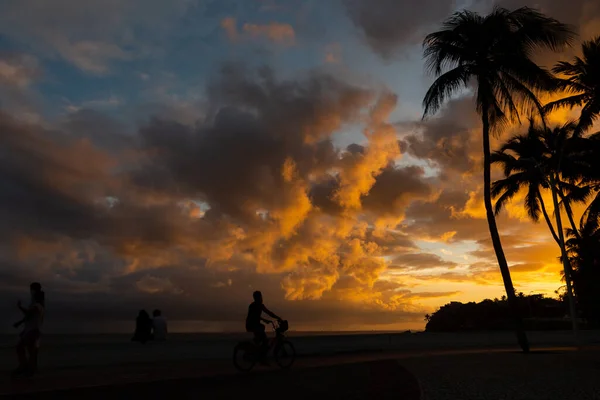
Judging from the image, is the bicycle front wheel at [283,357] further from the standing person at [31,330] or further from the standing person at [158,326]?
the standing person at [31,330]

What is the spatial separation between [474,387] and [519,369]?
4239mm

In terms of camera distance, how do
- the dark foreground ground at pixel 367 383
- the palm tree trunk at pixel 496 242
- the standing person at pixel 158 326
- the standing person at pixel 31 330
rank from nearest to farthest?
the dark foreground ground at pixel 367 383 < the standing person at pixel 31 330 < the standing person at pixel 158 326 < the palm tree trunk at pixel 496 242

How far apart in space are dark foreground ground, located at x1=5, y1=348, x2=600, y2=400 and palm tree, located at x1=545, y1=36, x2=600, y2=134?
24233 mm

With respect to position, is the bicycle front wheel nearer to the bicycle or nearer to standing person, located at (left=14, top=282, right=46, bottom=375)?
the bicycle

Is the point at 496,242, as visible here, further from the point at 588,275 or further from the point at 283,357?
the point at 588,275

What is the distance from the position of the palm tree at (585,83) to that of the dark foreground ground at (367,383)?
24.2m

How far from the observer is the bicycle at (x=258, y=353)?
15039 millimetres

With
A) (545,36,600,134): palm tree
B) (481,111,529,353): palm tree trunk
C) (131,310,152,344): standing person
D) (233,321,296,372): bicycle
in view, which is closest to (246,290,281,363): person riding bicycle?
(233,321,296,372): bicycle

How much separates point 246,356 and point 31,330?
5285 millimetres

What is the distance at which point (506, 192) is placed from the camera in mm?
46281

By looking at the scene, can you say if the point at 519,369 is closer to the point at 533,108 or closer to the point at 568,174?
the point at 533,108

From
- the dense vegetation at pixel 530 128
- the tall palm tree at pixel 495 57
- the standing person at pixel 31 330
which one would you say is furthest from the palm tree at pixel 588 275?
the standing person at pixel 31 330

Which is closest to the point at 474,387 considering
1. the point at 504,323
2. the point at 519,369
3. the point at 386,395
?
the point at 386,395

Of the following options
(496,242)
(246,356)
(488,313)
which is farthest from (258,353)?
(488,313)
